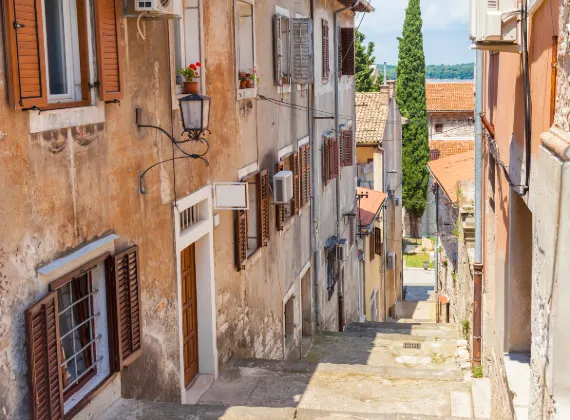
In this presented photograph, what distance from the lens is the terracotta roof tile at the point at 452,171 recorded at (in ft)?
68.3

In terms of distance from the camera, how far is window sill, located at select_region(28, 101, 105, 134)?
5883 millimetres

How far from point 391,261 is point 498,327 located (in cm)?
2444

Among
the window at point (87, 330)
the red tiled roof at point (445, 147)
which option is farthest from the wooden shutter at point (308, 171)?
the red tiled roof at point (445, 147)

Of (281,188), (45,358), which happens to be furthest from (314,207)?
(45,358)

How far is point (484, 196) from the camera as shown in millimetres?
13398

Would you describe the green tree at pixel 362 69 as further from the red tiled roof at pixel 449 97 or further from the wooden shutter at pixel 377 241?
the wooden shutter at pixel 377 241

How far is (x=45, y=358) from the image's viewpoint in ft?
19.7

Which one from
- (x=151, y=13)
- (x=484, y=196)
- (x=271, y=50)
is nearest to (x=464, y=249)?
(x=484, y=196)

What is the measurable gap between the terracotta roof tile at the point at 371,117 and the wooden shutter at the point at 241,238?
19.2 meters

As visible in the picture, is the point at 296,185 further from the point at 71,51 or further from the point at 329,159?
the point at 71,51

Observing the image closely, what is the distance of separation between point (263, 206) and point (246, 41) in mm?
2499

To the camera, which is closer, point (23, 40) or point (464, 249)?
point (23, 40)

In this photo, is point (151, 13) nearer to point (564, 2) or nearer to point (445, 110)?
point (564, 2)

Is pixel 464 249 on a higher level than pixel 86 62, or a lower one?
lower
